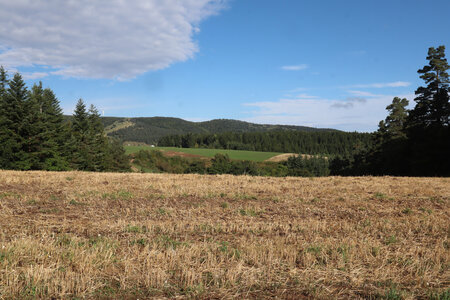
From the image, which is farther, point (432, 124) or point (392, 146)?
point (392, 146)

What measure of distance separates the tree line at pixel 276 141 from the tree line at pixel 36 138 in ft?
381

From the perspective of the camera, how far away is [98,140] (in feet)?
221

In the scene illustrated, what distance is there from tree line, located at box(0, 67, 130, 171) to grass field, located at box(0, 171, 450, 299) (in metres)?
38.5

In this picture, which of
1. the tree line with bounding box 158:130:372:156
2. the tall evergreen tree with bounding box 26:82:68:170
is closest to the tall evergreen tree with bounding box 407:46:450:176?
the tall evergreen tree with bounding box 26:82:68:170

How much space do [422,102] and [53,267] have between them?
50869 mm

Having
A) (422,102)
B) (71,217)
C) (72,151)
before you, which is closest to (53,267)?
(71,217)

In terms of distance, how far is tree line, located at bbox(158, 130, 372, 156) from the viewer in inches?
6969

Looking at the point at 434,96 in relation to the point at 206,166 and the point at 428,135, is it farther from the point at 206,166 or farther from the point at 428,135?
the point at 206,166

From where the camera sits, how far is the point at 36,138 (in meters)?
47.4

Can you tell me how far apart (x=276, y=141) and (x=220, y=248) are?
182982 millimetres

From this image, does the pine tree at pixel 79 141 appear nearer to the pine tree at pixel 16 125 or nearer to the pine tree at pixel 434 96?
the pine tree at pixel 16 125

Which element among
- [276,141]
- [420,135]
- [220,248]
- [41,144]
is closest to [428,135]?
[420,135]

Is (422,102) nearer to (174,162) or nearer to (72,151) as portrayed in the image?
(72,151)

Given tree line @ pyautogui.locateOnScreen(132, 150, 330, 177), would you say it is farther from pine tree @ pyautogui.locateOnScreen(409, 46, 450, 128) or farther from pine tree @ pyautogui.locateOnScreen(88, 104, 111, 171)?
pine tree @ pyautogui.locateOnScreen(409, 46, 450, 128)
